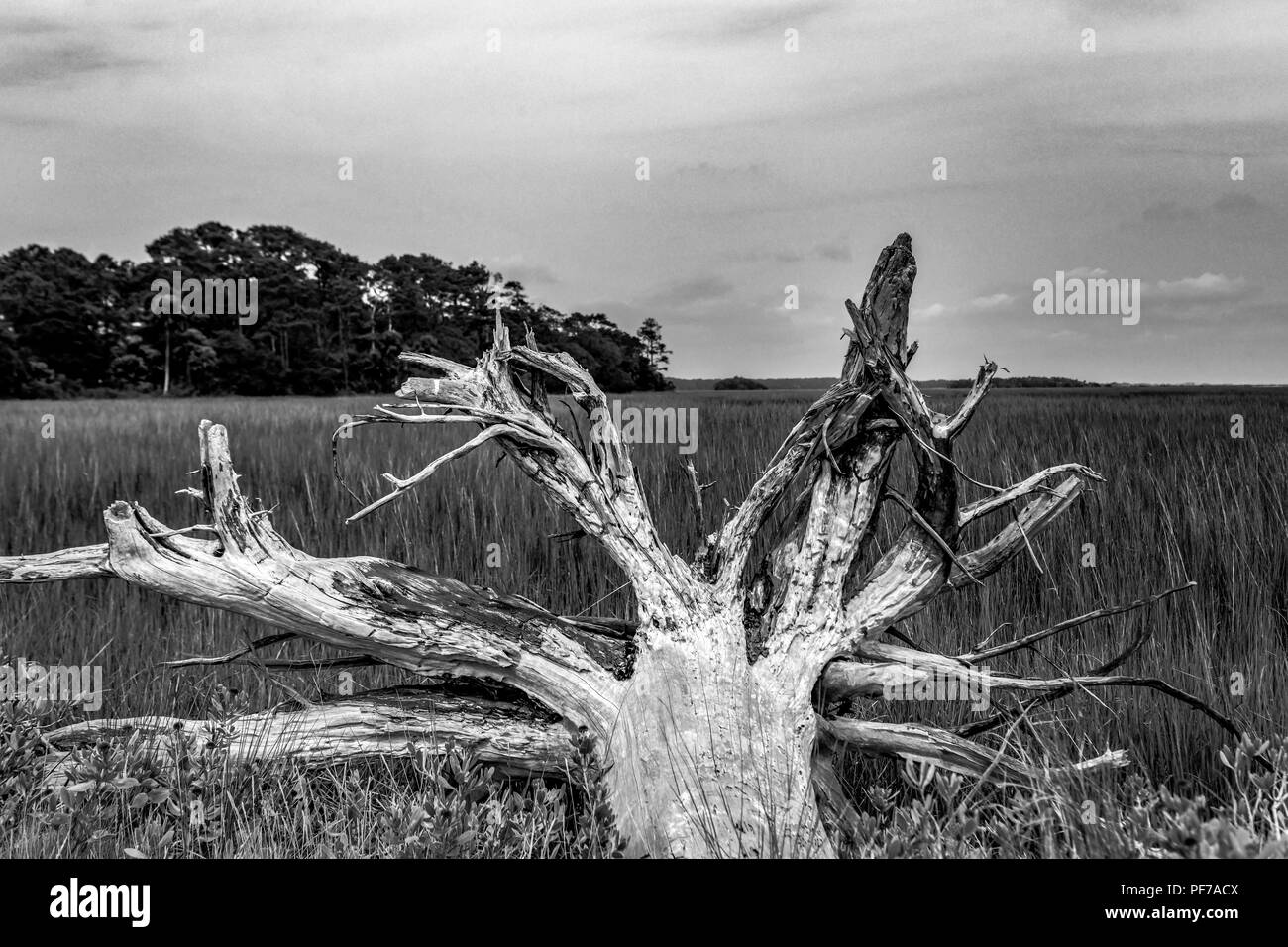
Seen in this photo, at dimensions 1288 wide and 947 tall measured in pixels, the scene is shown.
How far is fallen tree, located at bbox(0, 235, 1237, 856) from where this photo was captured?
3402mm

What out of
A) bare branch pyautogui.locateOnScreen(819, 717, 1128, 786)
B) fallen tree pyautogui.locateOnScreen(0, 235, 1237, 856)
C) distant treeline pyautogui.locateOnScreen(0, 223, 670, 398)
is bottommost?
bare branch pyautogui.locateOnScreen(819, 717, 1128, 786)

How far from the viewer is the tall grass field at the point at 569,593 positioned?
3.33 m

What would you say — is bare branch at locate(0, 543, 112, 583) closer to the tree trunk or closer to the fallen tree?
the fallen tree

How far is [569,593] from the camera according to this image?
5996 millimetres

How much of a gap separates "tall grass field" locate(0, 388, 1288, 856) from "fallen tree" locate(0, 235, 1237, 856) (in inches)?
9.0

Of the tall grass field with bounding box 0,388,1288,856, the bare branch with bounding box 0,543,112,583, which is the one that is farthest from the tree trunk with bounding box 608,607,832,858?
the bare branch with bounding box 0,543,112,583

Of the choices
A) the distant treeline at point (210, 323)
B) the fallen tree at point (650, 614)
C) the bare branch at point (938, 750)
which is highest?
the distant treeline at point (210, 323)

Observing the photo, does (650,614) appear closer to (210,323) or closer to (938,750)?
(938,750)

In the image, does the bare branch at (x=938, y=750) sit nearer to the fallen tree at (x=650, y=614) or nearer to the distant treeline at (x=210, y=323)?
the fallen tree at (x=650, y=614)

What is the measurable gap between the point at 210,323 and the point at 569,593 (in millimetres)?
51084

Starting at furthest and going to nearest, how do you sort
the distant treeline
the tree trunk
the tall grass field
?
the distant treeline < the tall grass field < the tree trunk

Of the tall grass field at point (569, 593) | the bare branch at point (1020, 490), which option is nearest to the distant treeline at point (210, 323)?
the tall grass field at point (569, 593)

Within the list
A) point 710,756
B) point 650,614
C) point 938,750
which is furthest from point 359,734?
point 938,750

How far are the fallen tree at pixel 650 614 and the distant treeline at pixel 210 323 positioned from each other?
122 feet
